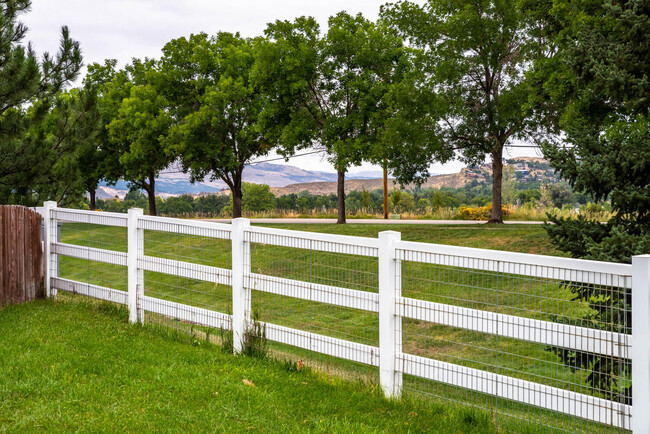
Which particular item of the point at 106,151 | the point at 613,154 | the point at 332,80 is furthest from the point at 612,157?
the point at 106,151

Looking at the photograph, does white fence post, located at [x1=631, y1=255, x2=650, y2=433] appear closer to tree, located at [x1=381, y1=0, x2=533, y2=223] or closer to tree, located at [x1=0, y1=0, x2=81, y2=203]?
tree, located at [x1=0, y1=0, x2=81, y2=203]

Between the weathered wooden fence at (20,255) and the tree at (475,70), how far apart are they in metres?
16.9

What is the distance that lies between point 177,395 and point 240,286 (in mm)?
1759

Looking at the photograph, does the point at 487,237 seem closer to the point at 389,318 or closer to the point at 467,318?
the point at 389,318

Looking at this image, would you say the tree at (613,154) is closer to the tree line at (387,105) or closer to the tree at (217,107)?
the tree line at (387,105)

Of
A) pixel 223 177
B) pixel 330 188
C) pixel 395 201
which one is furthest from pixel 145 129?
pixel 330 188

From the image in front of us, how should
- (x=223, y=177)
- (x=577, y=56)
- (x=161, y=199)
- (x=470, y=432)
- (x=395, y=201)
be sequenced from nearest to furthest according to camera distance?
(x=470, y=432), (x=577, y=56), (x=223, y=177), (x=395, y=201), (x=161, y=199)

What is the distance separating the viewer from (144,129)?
119ft

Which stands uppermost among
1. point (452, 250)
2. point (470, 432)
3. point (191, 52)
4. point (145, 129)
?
point (191, 52)

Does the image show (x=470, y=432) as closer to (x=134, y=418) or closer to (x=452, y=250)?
(x=452, y=250)

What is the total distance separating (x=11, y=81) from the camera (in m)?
13.4

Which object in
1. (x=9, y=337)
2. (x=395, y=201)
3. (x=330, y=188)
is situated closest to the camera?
(x=9, y=337)

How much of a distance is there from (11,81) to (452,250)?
11835 millimetres

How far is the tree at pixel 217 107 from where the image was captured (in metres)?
33.2
